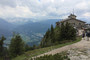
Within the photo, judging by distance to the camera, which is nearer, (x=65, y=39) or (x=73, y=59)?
(x=73, y=59)

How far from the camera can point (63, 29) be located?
17.9 metres

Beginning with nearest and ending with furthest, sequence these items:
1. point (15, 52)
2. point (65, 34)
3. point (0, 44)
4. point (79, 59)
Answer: point (79, 59) < point (15, 52) < point (65, 34) < point (0, 44)

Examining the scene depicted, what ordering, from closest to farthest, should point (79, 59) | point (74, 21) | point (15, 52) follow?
1. point (79, 59)
2. point (15, 52)
3. point (74, 21)

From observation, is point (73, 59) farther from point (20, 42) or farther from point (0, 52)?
point (0, 52)

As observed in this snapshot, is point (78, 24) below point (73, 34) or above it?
above

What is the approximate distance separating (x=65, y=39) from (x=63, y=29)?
87.0 inches

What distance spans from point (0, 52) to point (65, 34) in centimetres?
1467

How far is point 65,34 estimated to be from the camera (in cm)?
1752

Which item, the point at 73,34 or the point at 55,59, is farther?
the point at 73,34

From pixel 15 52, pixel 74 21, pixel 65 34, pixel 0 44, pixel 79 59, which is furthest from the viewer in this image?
pixel 74 21

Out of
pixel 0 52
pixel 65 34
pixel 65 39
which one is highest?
pixel 65 34

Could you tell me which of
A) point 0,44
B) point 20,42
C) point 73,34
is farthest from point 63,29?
point 0,44

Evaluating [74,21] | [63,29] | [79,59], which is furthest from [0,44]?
[74,21]

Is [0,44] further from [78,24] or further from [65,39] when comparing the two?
[78,24]
